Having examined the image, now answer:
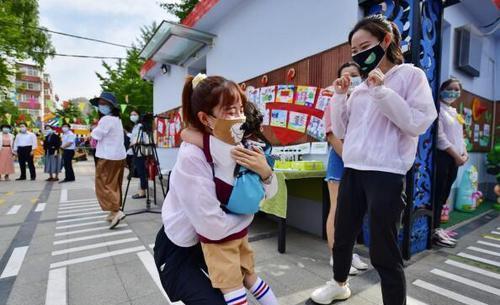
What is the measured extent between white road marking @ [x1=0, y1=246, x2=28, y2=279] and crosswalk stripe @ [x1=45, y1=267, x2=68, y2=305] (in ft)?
1.04

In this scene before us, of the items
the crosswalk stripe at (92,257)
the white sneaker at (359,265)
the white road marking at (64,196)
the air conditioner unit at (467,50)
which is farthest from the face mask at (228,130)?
the white road marking at (64,196)

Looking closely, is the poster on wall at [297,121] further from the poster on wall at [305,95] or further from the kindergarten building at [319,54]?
the poster on wall at [305,95]

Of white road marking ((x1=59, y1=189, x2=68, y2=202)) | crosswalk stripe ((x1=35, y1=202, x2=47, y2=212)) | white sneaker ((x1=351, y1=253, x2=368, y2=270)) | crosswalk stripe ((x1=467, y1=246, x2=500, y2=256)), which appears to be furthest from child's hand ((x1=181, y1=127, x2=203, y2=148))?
white road marking ((x1=59, y1=189, x2=68, y2=202))

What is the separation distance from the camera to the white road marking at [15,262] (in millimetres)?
2342

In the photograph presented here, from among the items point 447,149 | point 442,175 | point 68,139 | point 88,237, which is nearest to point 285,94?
point 447,149

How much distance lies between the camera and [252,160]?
1047mm

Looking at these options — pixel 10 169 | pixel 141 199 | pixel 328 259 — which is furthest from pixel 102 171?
pixel 10 169

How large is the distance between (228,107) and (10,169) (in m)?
10.2

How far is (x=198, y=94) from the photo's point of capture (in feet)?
3.54

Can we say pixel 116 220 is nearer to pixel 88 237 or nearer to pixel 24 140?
pixel 88 237

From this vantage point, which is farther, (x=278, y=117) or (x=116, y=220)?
(x=278, y=117)

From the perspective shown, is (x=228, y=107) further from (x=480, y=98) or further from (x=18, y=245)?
(x=480, y=98)

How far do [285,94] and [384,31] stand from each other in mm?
2492

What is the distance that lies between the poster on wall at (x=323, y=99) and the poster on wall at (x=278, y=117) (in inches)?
24.5
